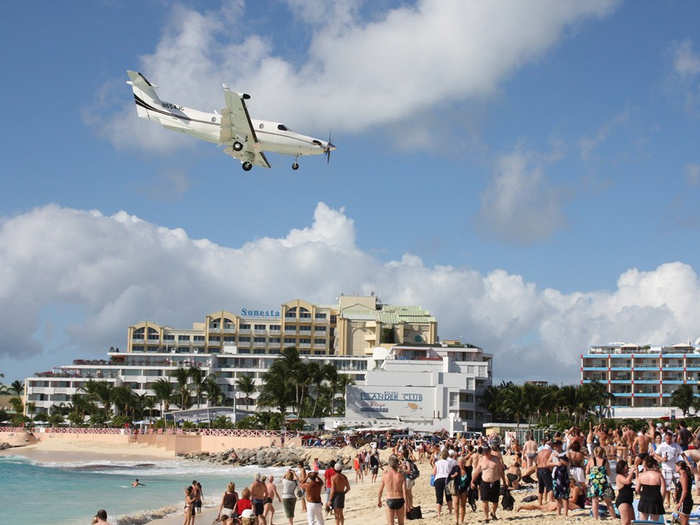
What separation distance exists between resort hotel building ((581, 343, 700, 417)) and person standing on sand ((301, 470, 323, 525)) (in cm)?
9340

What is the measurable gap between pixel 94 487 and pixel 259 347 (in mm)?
78042

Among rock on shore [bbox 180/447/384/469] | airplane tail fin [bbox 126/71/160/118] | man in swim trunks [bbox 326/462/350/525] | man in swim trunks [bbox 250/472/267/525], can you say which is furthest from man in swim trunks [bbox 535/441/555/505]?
rock on shore [bbox 180/447/384/469]

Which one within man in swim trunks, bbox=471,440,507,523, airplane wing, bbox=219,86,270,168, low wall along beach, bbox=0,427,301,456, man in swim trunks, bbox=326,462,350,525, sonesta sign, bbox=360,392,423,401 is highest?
airplane wing, bbox=219,86,270,168

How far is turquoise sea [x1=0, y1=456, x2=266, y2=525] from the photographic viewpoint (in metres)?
36.7

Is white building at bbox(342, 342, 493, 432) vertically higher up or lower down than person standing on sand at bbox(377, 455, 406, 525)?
lower down

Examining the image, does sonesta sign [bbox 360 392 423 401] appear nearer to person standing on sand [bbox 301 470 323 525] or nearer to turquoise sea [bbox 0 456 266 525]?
turquoise sea [bbox 0 456 266 525]

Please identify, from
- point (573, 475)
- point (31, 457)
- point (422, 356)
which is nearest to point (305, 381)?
point (422, 356)

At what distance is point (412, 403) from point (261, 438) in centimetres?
1716

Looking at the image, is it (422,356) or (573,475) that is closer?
(573,475)

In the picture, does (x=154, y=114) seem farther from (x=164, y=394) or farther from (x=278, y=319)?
(x=278, y=319)

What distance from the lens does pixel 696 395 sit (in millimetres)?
101938

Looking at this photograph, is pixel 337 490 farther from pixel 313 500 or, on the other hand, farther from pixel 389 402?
pixel 389 402

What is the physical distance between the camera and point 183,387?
102 metres

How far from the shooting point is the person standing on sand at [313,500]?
1750 cm
